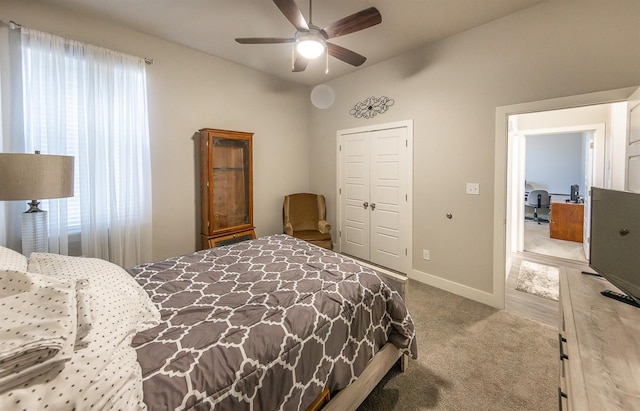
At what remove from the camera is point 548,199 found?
6.51 m

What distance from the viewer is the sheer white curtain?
7.19 ft

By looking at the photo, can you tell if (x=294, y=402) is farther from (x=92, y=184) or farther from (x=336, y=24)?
(x=92, y=184)

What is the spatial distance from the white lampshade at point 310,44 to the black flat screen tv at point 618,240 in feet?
6.74

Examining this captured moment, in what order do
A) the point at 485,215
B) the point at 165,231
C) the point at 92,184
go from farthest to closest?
1. the point at 165,231
2. the point at 485,215
3. the point at 92,184

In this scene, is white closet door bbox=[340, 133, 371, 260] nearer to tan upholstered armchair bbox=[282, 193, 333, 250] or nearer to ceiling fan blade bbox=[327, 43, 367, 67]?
tan upholstered armchair bbox=[282, 193, 333, 250]

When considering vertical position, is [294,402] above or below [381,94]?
below

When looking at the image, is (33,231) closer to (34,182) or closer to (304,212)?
(34,182)

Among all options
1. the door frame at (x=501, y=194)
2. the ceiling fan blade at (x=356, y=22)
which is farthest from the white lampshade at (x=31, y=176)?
the door frame at (x=501, y=194)

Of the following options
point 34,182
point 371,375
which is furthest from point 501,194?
point 34,182

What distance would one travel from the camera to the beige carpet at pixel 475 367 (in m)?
1.59

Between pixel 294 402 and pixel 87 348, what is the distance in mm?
778

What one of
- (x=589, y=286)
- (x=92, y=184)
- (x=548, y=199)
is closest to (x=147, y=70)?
(x=92, y=184)

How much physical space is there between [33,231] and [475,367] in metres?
3.33

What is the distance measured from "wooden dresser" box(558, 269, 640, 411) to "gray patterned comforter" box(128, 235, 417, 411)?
2.61ft
